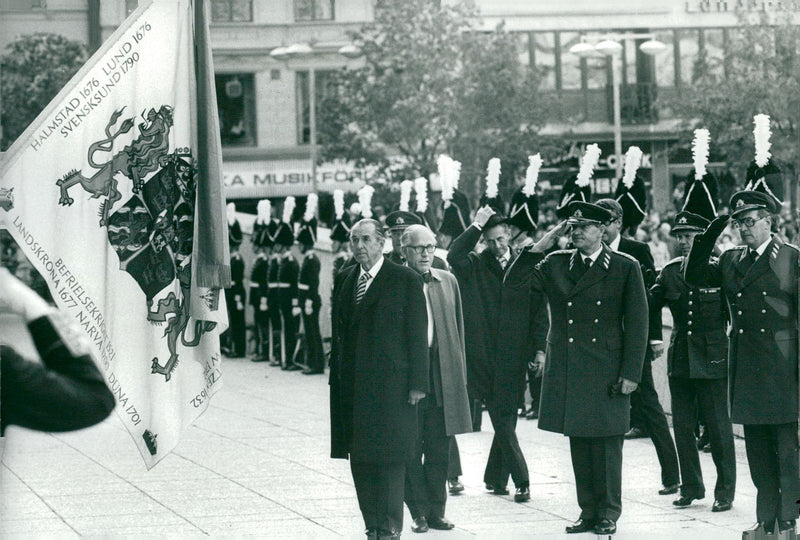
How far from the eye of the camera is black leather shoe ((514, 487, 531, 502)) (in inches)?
379

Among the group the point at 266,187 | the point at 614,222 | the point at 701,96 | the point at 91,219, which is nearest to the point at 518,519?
the point at 614,222

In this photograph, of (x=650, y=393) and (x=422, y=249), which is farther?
(x=650, y=393)

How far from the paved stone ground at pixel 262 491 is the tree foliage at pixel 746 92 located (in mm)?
14330

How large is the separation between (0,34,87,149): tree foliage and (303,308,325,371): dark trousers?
4606mm

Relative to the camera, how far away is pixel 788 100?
2642 cm

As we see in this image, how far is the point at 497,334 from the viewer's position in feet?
33.7

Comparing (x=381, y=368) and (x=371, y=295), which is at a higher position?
(x=371, y=295)

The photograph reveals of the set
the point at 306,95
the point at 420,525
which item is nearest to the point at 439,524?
the point at 420,525

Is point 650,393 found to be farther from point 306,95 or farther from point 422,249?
point 306,95

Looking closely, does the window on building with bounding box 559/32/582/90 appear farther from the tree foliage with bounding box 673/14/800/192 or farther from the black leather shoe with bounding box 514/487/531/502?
the black leather shoe with bounding box 514/487/531/502

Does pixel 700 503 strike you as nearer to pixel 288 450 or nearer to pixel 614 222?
pixel 614 222

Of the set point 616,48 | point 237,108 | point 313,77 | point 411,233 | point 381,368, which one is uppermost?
point 313,77

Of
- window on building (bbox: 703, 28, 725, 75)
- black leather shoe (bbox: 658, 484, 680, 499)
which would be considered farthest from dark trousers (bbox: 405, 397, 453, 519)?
→ window on building (bbox: 703, 28, 725, 75)

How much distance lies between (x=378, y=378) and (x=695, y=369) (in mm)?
2607
